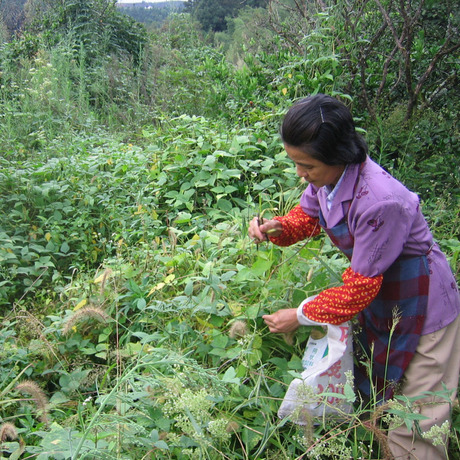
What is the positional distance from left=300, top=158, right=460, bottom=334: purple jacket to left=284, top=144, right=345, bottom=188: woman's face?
0.14ft

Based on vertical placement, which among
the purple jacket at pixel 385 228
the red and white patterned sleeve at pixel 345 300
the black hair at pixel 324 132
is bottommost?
the red and white patterned sleeve at pixel 345 300

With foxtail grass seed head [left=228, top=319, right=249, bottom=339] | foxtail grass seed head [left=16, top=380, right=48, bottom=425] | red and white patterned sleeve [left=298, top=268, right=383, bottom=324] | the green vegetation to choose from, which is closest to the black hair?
red and white patterned sleeve [left=298, top=268, right=383, bottom=324]

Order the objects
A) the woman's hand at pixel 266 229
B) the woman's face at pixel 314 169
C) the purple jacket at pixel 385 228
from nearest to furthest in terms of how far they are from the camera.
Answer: the purple jacket at pixel 385 228
the woman's face at pixel 314 169
the woman's hand at pixel 266 229

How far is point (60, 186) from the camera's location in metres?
3.64

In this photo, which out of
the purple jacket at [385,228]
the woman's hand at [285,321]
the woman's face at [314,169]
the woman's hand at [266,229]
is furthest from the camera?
the woman's hand at [266,229]

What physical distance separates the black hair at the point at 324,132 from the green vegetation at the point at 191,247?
0.53m

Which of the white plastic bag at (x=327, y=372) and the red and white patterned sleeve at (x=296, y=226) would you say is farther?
the red and white patterned sleeve at (x=296, y=226)

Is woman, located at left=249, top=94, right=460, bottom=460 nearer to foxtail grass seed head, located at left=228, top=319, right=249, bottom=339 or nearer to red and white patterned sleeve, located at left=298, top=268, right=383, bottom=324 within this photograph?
red and white patterned sleeve, located at left=298, top=268, right=383, bottom=324

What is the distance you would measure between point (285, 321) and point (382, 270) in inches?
17.2

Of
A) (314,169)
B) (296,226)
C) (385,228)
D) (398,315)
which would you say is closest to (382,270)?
(385,228)

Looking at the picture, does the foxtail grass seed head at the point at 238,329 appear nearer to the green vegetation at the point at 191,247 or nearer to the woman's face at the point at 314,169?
the green vegetation at the point at 191,247

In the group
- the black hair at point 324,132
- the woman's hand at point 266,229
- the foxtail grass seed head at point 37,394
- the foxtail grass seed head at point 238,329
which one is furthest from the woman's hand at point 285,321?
the foxtail grass seed head at point 37,394

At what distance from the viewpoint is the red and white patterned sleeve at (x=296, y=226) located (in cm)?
216

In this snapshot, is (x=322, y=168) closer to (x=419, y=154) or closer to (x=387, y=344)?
(x=387, y=344)
